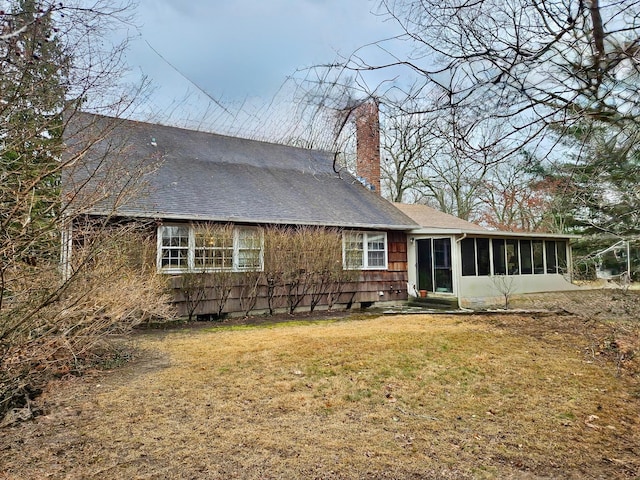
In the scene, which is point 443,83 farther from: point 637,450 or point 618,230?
point 618,230

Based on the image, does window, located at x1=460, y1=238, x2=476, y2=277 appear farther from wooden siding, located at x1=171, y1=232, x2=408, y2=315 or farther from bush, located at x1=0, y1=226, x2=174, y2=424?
bush, located at x1=0, y1=226, x2=174, y2=424

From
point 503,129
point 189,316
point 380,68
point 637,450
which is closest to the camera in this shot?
point 637,450

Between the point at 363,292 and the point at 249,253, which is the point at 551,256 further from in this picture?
the point at 249,253

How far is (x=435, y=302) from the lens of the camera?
39.5ft

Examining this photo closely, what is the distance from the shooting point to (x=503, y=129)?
3.48m

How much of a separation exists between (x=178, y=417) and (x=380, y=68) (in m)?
3.32

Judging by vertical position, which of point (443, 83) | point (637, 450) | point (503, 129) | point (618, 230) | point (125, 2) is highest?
point (125, 2)

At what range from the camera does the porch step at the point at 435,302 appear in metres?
11.7

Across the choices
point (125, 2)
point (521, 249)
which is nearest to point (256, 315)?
point (125, 2)

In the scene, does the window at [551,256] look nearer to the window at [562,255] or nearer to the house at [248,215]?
the window at [562,255]

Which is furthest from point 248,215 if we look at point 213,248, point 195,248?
point 195,248

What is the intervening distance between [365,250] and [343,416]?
8460 millimetres

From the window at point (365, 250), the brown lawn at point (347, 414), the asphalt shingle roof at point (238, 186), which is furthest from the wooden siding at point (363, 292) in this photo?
the brown lawn at point (347, 414)

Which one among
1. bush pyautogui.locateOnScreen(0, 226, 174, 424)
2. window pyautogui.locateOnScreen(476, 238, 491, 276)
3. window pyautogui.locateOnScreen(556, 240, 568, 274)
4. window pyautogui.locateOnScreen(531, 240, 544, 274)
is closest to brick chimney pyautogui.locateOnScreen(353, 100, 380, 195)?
bush pyautogui.locateOnScreen(0, 226, 174, 424)
